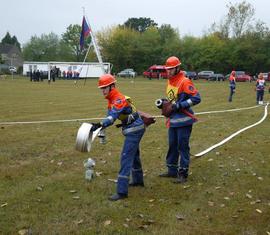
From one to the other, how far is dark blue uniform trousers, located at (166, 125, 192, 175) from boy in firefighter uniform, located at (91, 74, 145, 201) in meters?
1.03

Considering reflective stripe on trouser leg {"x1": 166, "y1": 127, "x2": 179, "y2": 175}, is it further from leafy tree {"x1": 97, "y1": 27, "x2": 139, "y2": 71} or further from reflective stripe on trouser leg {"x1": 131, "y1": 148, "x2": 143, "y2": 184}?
leafy tree {"x1": 97, "y1": 27, "x2": 139, "y2": 71}

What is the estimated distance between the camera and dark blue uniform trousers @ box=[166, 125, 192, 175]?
8383 mm

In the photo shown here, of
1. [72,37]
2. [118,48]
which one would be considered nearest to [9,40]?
[72,37]

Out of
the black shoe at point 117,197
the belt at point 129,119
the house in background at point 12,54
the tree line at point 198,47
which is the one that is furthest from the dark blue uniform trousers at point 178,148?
the house in background at point 12,54

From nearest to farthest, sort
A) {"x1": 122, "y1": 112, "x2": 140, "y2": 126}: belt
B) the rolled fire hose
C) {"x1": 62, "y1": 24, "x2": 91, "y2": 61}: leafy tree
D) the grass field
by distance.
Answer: the grass field → the rolled fire hose → {"x1": 122, "y1": 112, "x2": 140, "y2": 126}: belt → {"x1": 62, "y1": 24, "x2": 91, "y2": 61}: leafy tree

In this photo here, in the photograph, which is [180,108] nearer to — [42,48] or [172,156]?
[172,156]

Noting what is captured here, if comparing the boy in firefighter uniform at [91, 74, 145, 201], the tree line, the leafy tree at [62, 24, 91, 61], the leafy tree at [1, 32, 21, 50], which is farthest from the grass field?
the leafy tree at [1, 32, 21, 50]

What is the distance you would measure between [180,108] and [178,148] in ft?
2.71

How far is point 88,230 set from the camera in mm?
6055

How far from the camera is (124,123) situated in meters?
7.52

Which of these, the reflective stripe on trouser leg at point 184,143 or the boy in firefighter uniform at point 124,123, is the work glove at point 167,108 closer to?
the reflective stripe on trouser leg at point 184,143

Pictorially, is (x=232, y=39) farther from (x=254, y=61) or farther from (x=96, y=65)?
(x=96, y=65)

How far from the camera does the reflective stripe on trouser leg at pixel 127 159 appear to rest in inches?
290

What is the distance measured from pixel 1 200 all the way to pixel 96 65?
70408 mm
